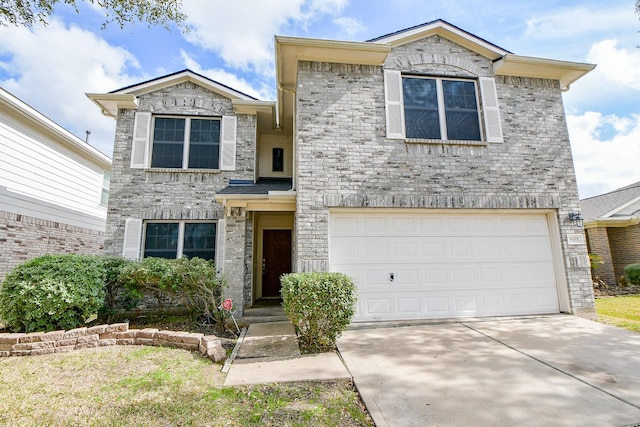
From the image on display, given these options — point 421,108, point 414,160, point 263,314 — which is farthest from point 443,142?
point 263,314

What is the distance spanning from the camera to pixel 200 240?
8.34 m

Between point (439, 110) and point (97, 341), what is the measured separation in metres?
8.37

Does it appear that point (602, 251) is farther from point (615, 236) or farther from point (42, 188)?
point (42, 188)

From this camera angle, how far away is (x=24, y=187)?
868cm

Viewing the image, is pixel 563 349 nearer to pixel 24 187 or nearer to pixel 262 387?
pixel 262 387

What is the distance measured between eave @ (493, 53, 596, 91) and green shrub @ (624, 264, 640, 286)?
8.20 meters

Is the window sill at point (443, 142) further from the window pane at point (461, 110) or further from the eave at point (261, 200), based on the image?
the eave at point (261, 200)

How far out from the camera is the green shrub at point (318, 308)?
4.58 meters

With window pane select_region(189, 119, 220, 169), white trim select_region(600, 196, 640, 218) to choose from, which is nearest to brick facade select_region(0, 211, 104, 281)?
window pane select_region(189, 119, 220, 169)

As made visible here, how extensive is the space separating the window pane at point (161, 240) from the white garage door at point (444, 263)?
15.9 feet

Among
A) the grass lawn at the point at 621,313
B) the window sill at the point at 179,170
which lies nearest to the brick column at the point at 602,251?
the grass lawn at the point at 621,313

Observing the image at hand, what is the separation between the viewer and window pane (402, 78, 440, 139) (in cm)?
683

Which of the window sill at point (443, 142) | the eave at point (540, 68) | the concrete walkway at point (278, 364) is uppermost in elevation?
the eave at point (540, 68)


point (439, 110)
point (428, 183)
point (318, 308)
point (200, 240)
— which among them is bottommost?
point (318, 308)
